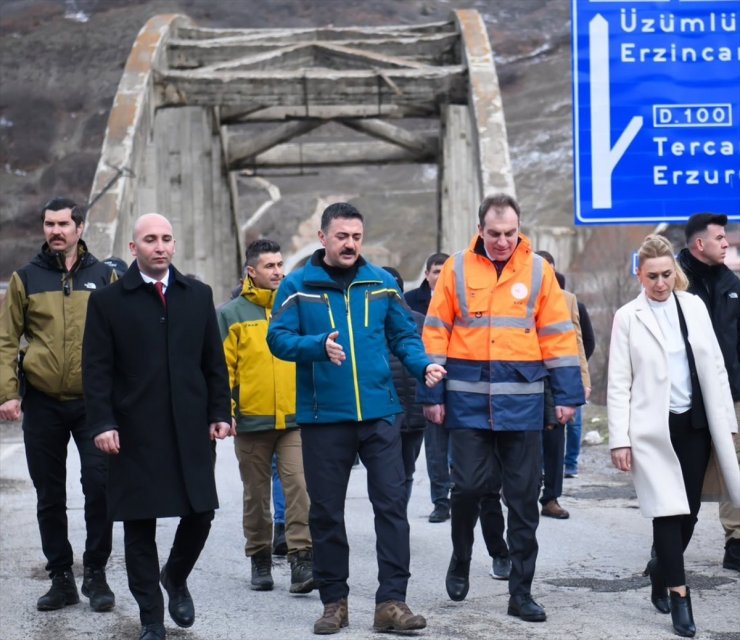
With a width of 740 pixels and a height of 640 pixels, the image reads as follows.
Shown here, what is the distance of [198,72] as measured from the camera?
21359 millimetres

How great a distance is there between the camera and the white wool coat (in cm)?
670

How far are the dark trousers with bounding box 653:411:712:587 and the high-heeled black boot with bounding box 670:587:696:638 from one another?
0.60ft

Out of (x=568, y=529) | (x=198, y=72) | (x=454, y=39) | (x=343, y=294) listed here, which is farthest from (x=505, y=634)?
(x=454, y=39)

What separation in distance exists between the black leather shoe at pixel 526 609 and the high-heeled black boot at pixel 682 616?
609 millimetres

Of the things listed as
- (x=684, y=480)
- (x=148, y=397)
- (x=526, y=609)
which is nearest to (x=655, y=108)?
(x=684, y=480)

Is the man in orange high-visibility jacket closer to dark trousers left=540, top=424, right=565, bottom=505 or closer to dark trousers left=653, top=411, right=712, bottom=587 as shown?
dark trousers left=653, top=411, right=712, bottom=587

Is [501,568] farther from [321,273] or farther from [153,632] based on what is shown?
[153,632]

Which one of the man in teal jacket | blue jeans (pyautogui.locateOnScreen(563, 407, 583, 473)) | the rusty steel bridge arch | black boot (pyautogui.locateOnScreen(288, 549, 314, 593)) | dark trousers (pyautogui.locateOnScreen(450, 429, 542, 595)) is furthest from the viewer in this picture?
the rusty steel bridge arch

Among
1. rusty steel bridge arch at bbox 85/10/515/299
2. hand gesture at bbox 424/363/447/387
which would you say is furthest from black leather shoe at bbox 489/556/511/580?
rusty steel bridge arch at bbox 85/10/515/299

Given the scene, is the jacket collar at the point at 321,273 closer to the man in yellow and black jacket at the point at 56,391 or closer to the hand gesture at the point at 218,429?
the hand gesture at the point at 218,429

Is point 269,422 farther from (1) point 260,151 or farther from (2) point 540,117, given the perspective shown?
(2) point 540,117

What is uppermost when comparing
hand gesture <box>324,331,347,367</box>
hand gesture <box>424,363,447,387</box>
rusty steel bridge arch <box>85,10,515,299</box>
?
rusty steel bridge arch <box>85,10,515,299</box>

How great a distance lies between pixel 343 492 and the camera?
6812mm

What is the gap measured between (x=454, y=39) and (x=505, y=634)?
1823 centimetres
